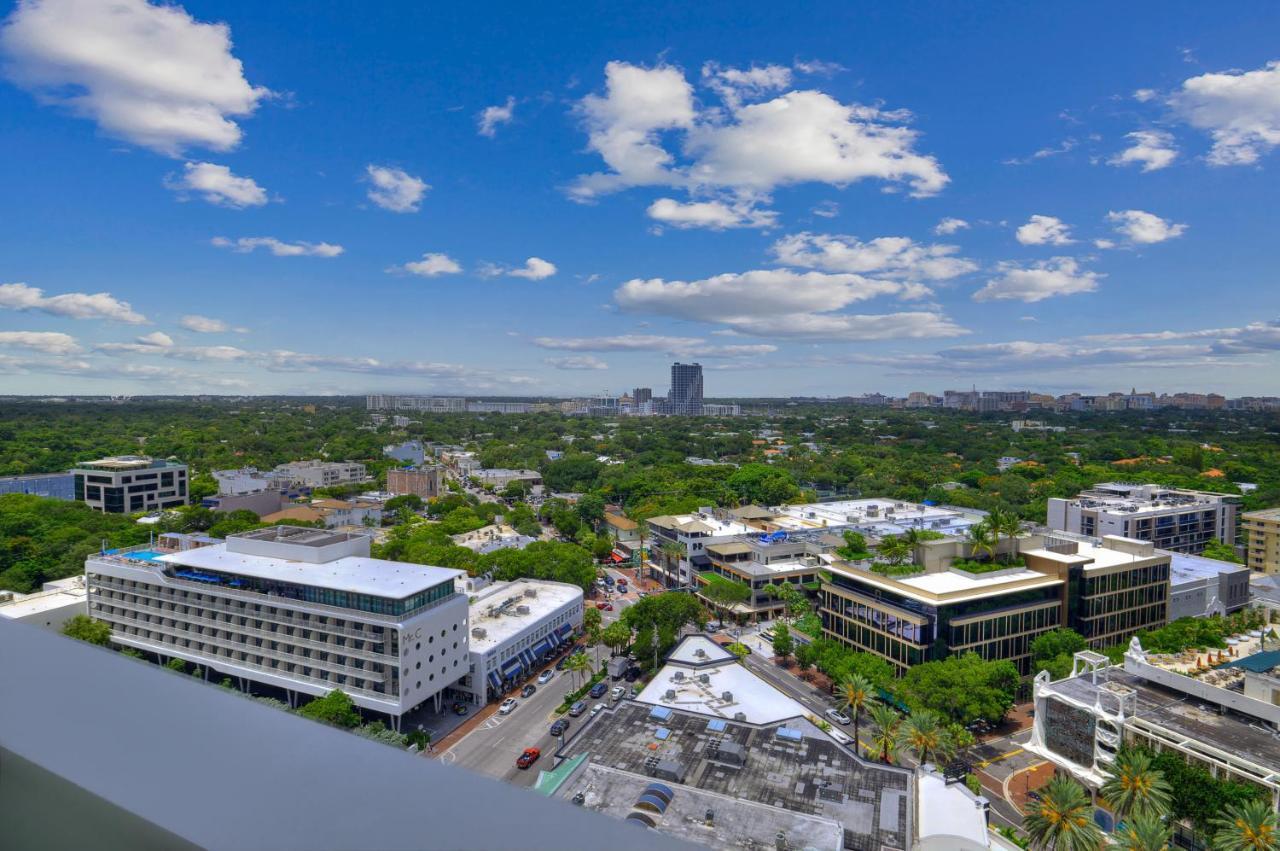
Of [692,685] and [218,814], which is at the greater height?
[218,814]

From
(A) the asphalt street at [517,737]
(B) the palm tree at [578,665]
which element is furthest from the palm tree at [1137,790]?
(B) the palm tree at [578,665]

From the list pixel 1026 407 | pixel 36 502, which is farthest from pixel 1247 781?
pixel 1026 407

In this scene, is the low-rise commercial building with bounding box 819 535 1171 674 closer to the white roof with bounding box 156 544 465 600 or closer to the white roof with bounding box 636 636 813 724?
the white roof with bounding box 636 636 813 724

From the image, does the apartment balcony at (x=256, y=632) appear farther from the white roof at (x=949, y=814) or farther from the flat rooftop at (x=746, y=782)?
the white roof at (x=949, y=814)

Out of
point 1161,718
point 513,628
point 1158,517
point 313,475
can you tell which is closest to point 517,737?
point 513,628

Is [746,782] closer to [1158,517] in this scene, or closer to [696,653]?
[696,653]

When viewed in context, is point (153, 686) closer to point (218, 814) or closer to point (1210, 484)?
point (218, 814)

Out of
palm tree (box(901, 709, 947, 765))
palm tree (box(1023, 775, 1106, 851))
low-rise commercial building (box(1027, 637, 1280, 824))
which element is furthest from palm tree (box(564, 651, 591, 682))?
palm tree (box(1023, 775, 1106, 851))
